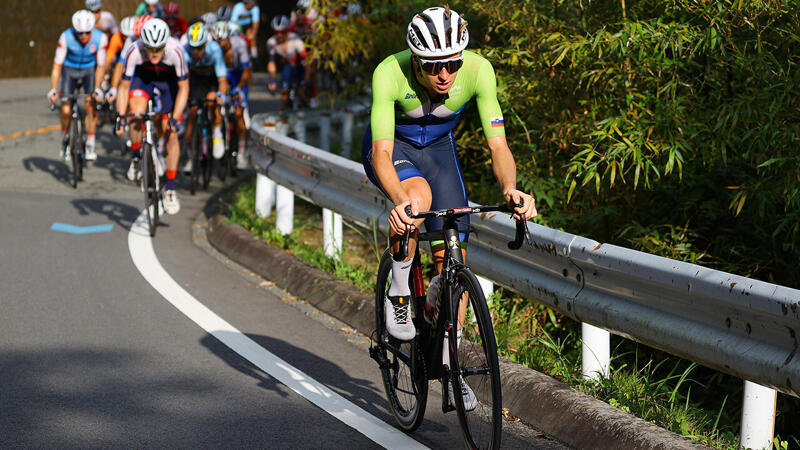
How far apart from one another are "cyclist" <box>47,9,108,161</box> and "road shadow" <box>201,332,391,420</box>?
27.1 ft

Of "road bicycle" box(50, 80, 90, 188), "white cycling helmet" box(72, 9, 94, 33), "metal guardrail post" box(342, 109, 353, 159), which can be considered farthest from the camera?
"white cycling helmet" box(72, 9, 94, 33)

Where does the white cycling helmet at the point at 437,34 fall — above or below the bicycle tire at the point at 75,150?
above

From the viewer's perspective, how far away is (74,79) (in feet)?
48.6

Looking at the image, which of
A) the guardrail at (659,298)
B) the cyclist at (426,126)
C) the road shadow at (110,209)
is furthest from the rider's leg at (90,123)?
the cyclist at (426,126)

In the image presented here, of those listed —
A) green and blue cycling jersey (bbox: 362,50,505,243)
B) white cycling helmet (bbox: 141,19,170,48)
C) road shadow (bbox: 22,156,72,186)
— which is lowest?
road shadow (bbox: 22,156,72,186)

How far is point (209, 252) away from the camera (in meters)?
9.94

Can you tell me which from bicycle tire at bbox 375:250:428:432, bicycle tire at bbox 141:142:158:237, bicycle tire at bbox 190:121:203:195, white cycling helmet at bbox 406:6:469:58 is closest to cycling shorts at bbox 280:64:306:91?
bicycle tire at bbox 190:121:203:195

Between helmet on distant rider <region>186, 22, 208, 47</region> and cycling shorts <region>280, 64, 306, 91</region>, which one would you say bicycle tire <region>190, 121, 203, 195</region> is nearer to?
helmet on distant rider <region>186, 22, 208, 47</region>

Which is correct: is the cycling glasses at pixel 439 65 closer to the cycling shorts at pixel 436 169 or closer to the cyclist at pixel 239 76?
the cycling shorts at pixel 436 169

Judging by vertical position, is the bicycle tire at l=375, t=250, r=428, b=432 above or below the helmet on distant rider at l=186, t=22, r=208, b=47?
below

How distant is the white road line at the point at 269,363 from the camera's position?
5.26 m

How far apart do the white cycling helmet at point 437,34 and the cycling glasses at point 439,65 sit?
54mm

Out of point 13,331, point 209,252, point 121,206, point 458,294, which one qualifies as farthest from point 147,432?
point 121,206

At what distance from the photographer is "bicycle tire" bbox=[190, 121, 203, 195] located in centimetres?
1333
